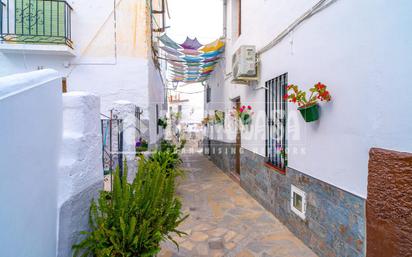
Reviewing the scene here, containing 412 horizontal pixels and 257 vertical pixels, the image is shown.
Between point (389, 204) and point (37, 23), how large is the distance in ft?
26.2

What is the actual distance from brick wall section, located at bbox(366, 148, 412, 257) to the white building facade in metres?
0.05

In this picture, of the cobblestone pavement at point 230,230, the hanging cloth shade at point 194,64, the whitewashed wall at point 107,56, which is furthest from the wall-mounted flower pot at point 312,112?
the hanging cloth shade at point 194,64

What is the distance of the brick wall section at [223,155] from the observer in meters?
8.20

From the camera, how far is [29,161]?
170 cm

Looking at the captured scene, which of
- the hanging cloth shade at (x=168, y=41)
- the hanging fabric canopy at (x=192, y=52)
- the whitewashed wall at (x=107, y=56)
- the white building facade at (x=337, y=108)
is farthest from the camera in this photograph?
the hanging fabric canopy at (x=192, y=52)

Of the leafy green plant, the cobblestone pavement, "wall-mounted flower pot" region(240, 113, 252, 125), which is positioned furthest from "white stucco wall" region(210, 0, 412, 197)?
the leafy green plant

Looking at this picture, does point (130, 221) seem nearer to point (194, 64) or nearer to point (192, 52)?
point (192, 52)

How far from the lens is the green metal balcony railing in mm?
6113

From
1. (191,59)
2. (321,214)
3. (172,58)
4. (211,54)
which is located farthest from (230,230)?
(172,58)

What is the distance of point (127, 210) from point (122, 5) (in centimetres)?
617

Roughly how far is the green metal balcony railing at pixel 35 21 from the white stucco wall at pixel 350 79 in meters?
5.43

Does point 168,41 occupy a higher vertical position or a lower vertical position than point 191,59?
higher

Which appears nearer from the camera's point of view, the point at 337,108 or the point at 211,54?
the point at 337,108

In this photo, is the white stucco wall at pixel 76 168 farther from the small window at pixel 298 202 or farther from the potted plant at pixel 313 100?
the small window at pixel 298 202
